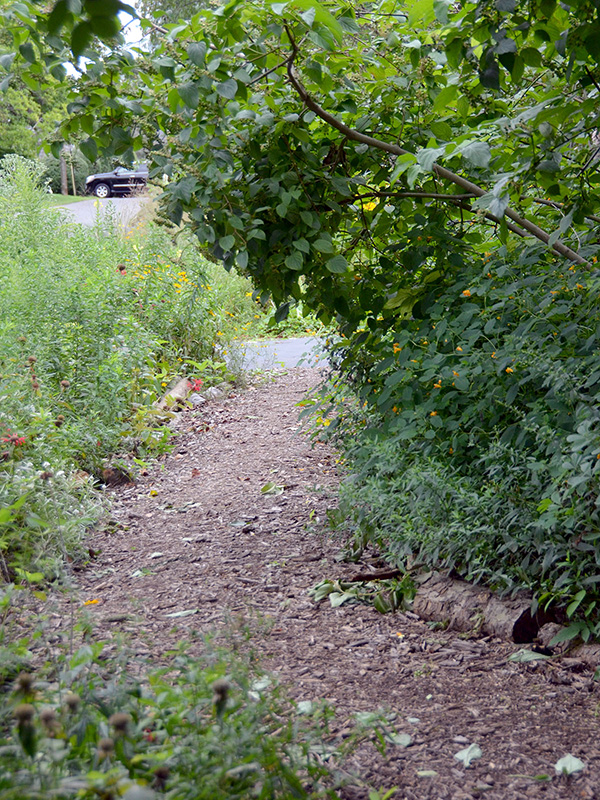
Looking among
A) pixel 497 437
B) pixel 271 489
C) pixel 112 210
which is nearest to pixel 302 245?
pixel 497 437

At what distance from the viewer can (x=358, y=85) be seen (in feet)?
9.53

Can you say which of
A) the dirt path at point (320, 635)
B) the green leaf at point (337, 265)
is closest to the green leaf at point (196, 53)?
the green leaf at point (337, 265)

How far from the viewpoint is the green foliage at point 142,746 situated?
115 cm

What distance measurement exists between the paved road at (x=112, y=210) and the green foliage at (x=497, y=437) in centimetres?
487

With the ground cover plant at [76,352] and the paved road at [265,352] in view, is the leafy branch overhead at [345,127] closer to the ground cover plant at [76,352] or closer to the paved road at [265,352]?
the ground cover plant at [76,352]

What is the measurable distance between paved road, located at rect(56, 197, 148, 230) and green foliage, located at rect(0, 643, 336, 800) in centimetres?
616

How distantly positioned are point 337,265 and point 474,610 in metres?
1.51

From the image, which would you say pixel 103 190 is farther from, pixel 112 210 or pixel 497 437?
pixel 497 437

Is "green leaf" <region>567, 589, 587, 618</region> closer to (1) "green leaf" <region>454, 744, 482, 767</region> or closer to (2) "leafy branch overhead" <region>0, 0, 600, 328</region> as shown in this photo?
(1) "green leaf" <region>454, 744, 482, 767</region>

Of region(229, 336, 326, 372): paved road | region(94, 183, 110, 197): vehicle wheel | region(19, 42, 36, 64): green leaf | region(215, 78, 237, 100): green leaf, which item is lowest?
region(229, 336, 326, 372): paved road

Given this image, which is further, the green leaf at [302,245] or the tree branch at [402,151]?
the green leaf at [302,245]

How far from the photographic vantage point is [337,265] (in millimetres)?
3006

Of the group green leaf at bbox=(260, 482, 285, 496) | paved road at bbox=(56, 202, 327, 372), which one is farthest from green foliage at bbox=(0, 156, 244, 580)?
green leaf at bbox=(260, 482, 285, 496)

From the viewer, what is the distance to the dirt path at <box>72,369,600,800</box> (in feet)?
5.97
